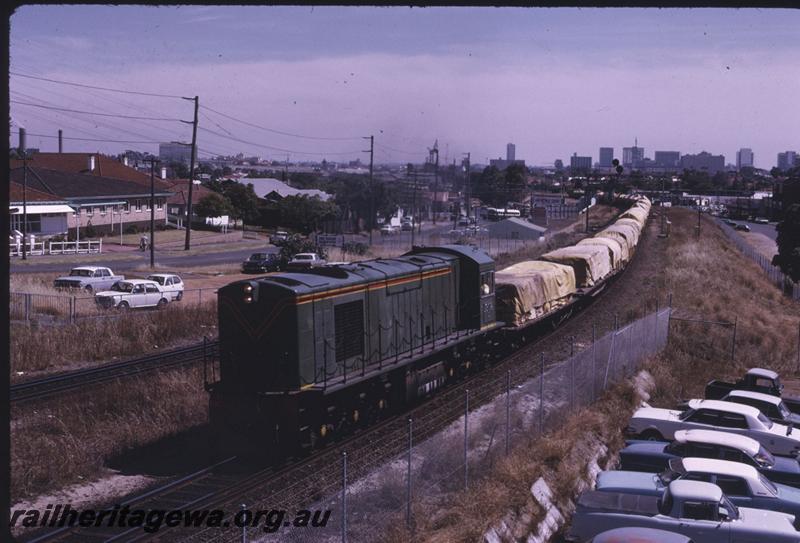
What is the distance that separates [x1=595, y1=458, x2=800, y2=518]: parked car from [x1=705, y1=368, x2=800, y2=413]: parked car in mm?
8179

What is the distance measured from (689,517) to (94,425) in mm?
12358

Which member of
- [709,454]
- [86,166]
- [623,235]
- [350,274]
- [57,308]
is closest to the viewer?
[709,454]

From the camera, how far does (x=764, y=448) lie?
1781cm

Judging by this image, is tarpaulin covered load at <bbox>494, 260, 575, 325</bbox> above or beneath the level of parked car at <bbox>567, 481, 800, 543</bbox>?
above

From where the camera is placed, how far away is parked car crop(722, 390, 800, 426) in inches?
803

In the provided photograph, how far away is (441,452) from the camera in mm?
13938

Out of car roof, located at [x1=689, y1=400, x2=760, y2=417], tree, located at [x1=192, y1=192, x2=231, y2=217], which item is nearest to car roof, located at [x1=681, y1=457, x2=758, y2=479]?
car roof, located at [x1=689, y1=400, x2=760, y2=417]

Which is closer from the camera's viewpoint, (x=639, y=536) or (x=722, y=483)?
(x=639, y=536)

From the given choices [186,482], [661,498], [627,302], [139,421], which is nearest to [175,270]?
[627,302]

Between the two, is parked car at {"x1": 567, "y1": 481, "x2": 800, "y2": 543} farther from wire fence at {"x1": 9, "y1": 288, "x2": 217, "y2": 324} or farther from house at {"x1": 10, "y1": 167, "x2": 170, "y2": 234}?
house at {"x1": 10, "y1": 167, "x2": 170, "y2": 234}

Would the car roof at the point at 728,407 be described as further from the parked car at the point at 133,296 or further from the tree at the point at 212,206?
the tree at the point at 212,206

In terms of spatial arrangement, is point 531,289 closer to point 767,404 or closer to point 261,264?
point 767,404

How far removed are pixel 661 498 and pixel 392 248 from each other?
51944 millimetres

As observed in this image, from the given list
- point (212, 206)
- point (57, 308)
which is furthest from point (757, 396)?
point (212, 206)
